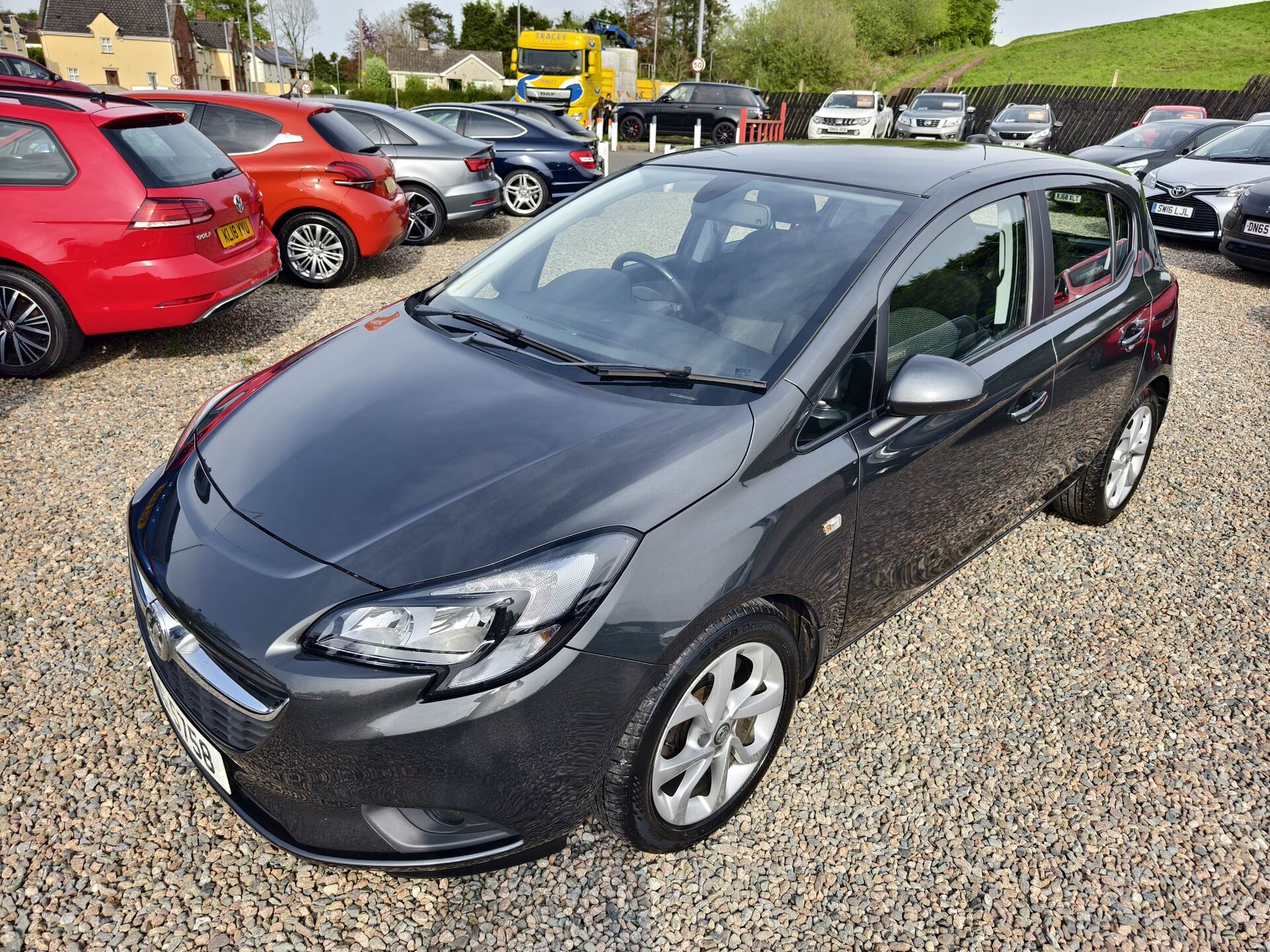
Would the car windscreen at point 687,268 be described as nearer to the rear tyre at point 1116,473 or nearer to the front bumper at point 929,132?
the rear tyre at point 1116,473

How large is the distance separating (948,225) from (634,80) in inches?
1417

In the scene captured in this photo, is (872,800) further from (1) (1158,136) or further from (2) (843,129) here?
(2) (843,129)

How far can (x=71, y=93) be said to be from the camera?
579 cm

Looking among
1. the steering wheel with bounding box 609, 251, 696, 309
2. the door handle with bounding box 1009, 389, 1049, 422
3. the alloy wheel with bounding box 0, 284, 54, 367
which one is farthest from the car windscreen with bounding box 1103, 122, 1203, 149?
the alloy wheel with bounding box 0, 284, 54, 367

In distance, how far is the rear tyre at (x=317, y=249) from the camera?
26.3 feet

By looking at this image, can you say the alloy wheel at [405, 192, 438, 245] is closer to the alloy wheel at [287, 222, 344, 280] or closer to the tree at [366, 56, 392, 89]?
→ the alloy wheel at [287, 222, 344, 280]

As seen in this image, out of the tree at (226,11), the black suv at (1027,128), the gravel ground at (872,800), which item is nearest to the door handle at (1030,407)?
the gravel ground at (872,800)

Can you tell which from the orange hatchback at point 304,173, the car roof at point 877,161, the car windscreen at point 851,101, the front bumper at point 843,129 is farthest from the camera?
the car windscreen at point 851,101

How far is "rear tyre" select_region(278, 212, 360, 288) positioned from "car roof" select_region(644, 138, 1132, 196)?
17.1ft

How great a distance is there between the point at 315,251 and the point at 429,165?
2.31 m

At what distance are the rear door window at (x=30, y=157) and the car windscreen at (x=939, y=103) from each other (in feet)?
80.6

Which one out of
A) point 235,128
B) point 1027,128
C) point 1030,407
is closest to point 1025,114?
point 1027,128

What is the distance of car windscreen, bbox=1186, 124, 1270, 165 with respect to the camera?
1169 centimetres

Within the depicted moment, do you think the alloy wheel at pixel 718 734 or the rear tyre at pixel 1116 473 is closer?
the alloy wheel at pixel 718 734
